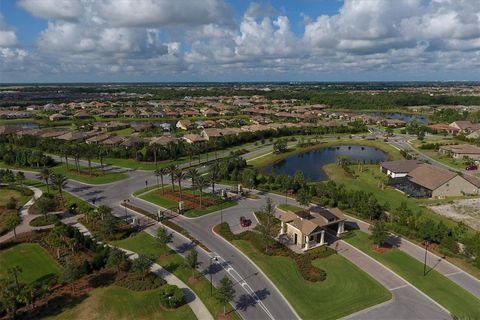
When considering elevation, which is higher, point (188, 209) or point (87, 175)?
point (188, 209)

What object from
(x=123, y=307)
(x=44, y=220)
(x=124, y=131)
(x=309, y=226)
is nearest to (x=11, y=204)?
(x=44, y=220)

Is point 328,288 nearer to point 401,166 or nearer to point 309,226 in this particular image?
point 309,226

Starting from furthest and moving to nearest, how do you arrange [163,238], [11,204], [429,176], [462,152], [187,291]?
1. [462,152]
2. [429,176]
3. [11,204]
4. [163,238]
5. [187,291]

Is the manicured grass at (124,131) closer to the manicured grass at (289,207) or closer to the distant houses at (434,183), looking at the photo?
the manicured grass at (289,207)

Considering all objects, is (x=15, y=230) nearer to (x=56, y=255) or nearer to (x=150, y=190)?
(x=56, y=255)

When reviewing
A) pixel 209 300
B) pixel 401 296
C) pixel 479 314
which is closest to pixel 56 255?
pixel 209 300

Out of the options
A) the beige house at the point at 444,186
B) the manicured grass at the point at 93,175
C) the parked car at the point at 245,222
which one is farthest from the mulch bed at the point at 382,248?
the manicured grass at the point at 93,175
